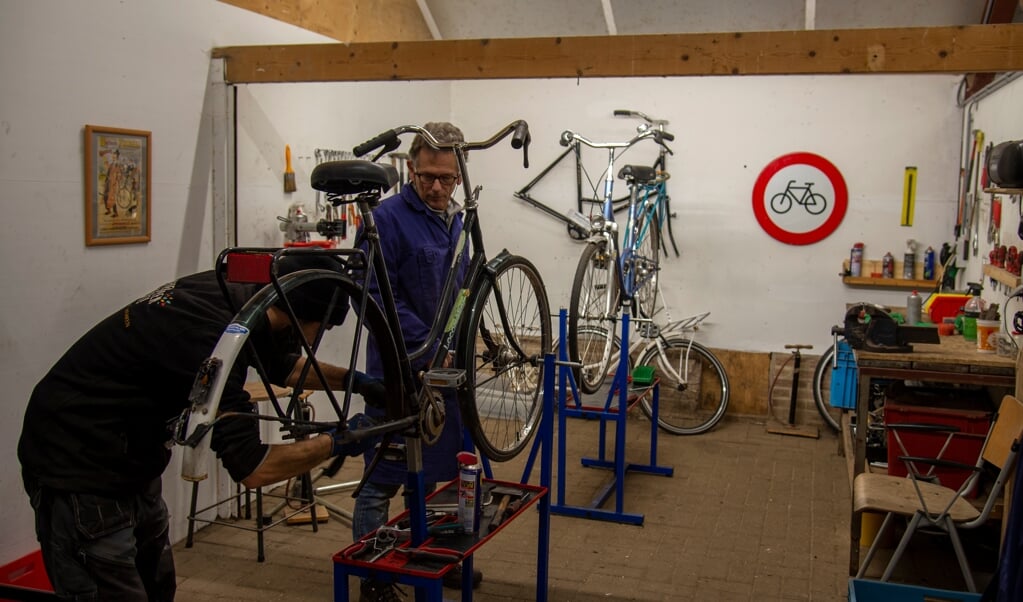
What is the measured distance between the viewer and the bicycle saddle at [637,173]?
5.59 metres

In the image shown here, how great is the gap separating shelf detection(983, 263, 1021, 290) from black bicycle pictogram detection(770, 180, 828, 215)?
1594mm

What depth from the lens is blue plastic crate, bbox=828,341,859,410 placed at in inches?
211

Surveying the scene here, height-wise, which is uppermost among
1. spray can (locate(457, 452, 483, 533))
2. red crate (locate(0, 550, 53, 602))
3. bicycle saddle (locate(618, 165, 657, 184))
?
bicycle saddle (locate(618, 165, 657, 184))

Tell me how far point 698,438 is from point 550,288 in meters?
1.58

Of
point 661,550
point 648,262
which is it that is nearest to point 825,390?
point 648,262

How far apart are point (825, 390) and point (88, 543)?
4.90 metres

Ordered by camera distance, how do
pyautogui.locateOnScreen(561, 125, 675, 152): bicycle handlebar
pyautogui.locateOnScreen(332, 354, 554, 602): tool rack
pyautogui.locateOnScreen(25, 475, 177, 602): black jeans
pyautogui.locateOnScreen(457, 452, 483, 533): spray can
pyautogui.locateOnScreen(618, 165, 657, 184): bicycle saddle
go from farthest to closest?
pyautogui.locateOnScreen(618, 165, 657, 184): bicycle saddle, pyautogui.locateOnScreen(561, 125, 675, 152): bicycle handlebar, pyautogui.locateOnScreen(457, 452, 483, 533): spray can, pyautogui.locateOnScreen(332, 354, 554, 602): tool rack, pyautogui.locateOnScreen(25, 475, 177, 602): black jeans

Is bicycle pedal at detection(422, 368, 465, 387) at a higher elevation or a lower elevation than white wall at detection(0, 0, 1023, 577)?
lower

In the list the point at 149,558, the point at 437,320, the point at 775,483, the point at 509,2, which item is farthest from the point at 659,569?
the point at 509,2

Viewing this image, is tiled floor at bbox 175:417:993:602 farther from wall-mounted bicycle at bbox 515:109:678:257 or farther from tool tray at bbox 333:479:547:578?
wall-mounted bicycle at bbox 515:109:678:257

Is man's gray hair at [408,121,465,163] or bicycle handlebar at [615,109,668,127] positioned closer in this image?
man's gray hair at [408,121,465,163]

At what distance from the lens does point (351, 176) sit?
2121 mm

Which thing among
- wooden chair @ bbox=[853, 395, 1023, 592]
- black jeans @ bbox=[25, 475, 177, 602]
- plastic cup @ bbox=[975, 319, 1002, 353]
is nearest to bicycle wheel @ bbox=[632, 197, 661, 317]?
plastic cup @ bbox=[975, 319, 1002, 353]

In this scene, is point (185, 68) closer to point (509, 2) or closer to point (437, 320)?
point (437, 320)
